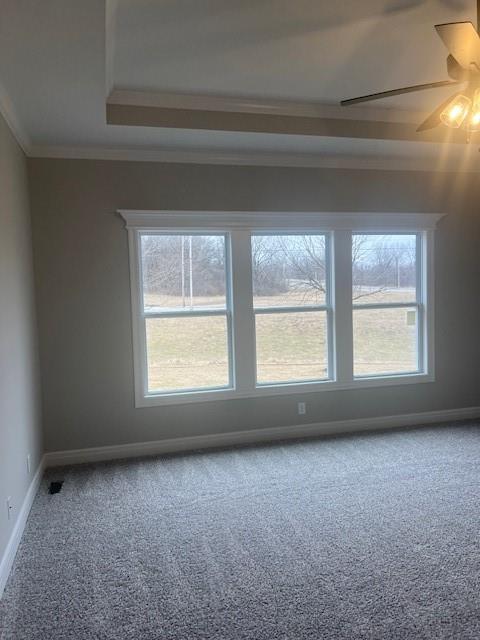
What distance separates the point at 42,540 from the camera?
8.97 ft

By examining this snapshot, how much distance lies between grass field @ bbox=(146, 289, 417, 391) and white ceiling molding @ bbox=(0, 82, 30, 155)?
1611 millimetres

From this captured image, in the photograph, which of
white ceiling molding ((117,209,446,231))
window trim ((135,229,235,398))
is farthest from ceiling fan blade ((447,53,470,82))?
window trim ((135,229,235,398))

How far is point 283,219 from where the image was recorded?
430 centimetres

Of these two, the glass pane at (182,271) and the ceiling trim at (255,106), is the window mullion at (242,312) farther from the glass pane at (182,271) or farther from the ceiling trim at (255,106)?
the ceiling trim at (255,106)

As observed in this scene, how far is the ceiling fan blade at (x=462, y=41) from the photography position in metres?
1.87

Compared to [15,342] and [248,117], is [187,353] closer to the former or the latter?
[15,342]

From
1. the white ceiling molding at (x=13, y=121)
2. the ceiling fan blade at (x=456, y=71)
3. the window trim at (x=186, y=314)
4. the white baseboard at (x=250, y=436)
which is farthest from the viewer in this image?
the window trim at (x=186, y=314)

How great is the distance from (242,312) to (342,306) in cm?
106

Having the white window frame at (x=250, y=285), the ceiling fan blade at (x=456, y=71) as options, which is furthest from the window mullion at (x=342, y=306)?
the ceiling fan blade at (x=456, y=71)

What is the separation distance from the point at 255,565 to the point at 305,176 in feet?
11.1

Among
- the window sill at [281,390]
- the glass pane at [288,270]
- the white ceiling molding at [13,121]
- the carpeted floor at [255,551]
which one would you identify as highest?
the white ceiling molding at [13,121]

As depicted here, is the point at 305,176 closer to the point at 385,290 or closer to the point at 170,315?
the point at 385,290

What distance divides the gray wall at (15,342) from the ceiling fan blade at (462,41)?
2530 millimetres

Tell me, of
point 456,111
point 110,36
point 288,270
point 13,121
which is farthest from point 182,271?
point 456,111
